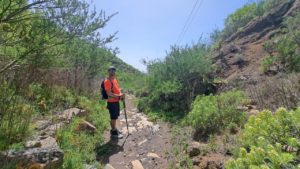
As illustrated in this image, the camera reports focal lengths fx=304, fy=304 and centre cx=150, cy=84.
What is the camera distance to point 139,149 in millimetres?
7199

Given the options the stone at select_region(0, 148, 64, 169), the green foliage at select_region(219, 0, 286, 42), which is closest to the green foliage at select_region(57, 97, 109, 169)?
the stone at select_region(0, 148, 64, 169)

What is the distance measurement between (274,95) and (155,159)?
307 cm

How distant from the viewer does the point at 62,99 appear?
30.9 ft

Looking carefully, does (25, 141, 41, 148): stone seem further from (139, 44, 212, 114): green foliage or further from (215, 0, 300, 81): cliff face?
(215, 0, 300, 81): cliff face

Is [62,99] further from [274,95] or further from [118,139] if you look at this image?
[274,95]

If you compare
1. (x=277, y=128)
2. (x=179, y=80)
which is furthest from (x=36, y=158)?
(x=179, y=80)

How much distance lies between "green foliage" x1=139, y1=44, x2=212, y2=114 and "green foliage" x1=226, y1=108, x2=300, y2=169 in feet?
21.1

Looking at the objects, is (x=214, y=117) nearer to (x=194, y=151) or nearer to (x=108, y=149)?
(x=194, y=151)

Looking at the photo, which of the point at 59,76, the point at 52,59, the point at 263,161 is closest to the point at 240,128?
the point at 263,161

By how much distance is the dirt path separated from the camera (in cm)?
631

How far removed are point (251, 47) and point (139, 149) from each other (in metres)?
9.95

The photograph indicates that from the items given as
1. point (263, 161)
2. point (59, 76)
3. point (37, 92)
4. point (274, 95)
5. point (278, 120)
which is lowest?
point (263, 161)

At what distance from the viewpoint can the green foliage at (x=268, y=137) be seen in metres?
2.84

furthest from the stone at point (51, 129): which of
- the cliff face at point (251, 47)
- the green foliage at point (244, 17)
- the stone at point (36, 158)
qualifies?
the green foliage at point (244, 17)
